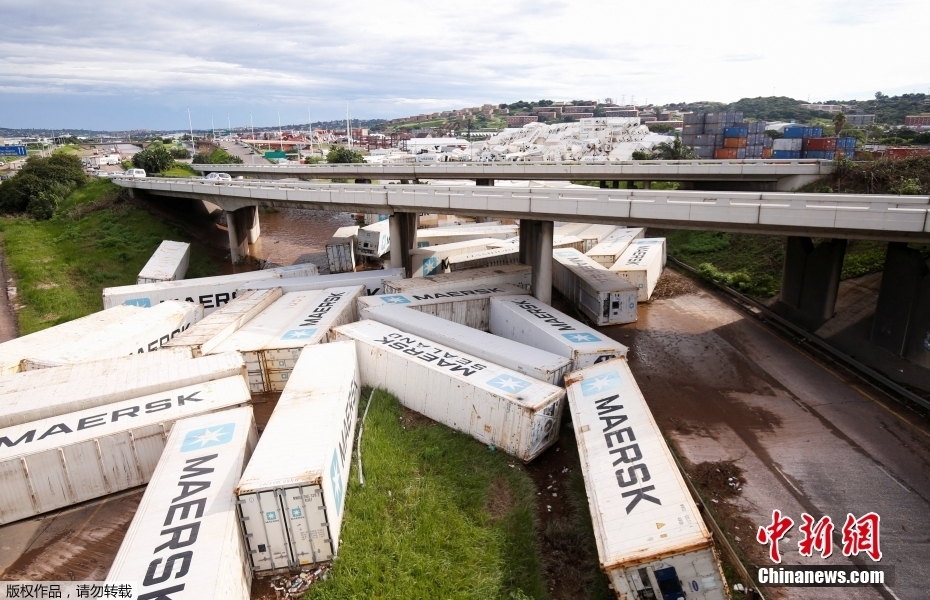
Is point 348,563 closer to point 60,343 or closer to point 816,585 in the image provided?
point 816,585

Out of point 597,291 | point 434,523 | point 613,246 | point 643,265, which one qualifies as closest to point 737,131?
point 613,246

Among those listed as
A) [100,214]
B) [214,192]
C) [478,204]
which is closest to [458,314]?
[478,204]

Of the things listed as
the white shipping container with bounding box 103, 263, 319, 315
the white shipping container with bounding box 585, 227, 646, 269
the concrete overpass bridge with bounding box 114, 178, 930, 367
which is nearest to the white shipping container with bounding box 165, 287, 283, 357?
the white shipping container with bounding box 103, 263, 319, 315

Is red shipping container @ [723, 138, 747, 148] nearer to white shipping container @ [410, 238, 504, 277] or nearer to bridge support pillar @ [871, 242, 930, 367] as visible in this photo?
white shipping container @ [410, 238, 504, 277]

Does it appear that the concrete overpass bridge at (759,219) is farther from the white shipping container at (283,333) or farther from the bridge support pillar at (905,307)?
the white shipping container at (283,333)

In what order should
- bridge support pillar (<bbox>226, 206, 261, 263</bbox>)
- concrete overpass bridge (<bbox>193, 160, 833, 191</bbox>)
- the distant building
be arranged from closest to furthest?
concrete overpass bridge (<bbox>193, 160, 833, 191</bbox>) < bridge support pillar (<bbox>226, 206, 261, 263</bbox>) < the distant building

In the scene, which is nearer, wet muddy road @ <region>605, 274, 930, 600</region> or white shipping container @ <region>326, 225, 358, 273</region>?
wet muddy road @ <region>605, 274, 930, 600</region>

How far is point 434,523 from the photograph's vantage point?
1494cm

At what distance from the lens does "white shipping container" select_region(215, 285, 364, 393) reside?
22625 mm

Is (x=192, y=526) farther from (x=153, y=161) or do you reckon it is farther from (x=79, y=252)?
(x=153, y=161)

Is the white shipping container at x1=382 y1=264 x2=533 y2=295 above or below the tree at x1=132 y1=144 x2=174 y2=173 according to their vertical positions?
below

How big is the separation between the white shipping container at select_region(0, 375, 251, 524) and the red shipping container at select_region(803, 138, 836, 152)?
9692 cm

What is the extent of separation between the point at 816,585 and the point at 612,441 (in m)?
5.81

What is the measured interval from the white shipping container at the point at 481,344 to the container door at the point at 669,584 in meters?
8.81
